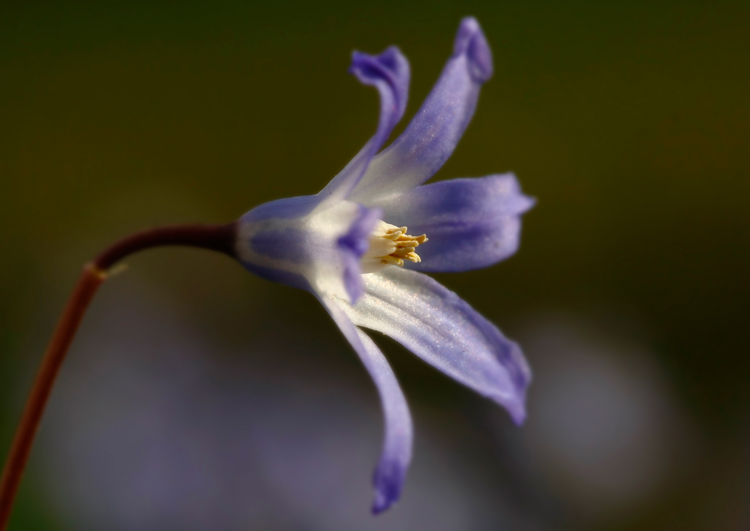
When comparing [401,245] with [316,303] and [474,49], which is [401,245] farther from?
[316,303]

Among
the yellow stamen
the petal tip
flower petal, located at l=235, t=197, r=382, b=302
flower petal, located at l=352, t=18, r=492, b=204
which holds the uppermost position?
flower petal, located at l=352, t=18, r=492, b=204

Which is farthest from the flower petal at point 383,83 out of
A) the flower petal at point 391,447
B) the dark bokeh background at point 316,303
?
the dark bokeh background at point 316,303

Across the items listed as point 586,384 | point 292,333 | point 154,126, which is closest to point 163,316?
point 292,333

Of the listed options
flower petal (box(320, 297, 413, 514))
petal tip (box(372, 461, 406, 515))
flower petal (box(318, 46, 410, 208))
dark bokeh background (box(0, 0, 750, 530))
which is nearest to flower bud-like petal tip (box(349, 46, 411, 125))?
flower petal (box(318, 46, 410, 208))

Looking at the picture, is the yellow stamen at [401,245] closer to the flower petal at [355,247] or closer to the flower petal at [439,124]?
the flower petal at [439,124]

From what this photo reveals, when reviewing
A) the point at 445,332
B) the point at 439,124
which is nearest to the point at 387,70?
the point at 439,124

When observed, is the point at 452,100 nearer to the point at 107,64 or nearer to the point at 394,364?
the point at 394,364

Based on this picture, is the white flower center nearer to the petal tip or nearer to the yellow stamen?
the yellow stamen
